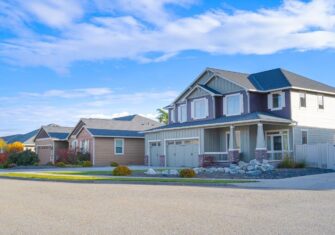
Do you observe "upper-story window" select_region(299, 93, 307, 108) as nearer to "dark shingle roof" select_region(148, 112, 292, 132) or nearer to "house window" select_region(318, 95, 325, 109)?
"house window" select_region(318, 95, 325, 109)

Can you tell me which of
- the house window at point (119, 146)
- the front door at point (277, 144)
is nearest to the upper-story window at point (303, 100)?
the front door at point (277, 144)

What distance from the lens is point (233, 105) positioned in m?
34.2

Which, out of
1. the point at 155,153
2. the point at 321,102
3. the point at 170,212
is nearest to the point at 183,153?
the point at 155,153

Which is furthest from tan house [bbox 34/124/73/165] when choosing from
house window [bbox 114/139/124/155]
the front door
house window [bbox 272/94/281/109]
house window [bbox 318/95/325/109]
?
house window [bbox 318/95/325/109]

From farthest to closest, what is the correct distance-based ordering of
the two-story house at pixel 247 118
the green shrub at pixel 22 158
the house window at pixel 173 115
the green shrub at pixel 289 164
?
the green shrub at pixel 22 158
the house window at pixel 173 115
the two-story house at pixel 247 118
the green shrub at pixel 289 164

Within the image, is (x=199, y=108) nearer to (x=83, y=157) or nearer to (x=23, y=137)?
(x=83, y=157)

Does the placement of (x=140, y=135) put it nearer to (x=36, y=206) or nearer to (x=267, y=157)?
(x=267, y=157)

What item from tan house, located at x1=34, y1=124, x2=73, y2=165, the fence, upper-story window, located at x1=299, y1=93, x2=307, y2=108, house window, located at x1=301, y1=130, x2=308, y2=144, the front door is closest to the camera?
the fence

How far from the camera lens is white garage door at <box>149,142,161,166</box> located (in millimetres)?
39188

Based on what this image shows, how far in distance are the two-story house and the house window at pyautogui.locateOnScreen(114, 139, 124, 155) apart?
7.41 metres

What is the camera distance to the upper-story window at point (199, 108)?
3603 cm

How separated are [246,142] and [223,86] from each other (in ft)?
17.9

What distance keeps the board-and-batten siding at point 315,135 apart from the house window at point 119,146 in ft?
63.6

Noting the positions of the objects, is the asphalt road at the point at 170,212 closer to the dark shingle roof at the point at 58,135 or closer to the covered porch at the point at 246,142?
the covered porch at the point at 246,142
